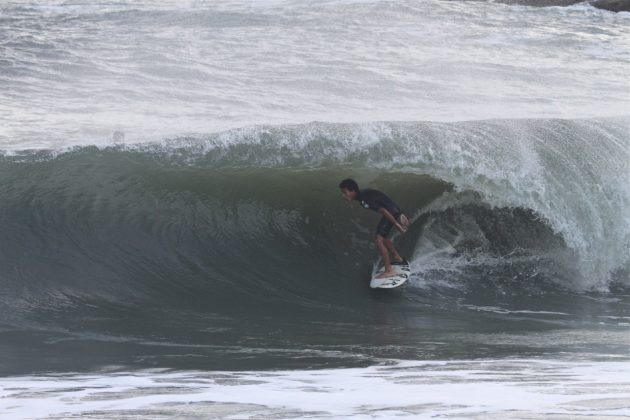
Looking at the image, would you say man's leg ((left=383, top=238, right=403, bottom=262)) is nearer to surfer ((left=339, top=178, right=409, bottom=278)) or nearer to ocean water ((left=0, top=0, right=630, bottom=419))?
surfer ((left=339, top=178, right=409, bottom=278))

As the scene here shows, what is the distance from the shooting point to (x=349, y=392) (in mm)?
6180

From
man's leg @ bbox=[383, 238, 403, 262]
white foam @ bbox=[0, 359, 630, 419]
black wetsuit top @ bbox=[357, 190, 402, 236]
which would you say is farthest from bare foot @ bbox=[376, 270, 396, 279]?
white foam @ bbox=[0, 359, 630, 419]

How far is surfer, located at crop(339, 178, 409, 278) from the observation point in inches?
387

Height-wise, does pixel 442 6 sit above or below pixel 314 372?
above

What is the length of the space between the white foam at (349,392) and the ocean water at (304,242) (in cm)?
3

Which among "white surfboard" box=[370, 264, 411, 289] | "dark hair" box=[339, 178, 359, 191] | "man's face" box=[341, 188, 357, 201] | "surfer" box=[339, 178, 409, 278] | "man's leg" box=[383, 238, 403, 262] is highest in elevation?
"dark hair" box=[339, 178, 359, 191]

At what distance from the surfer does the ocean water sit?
0.54 metres

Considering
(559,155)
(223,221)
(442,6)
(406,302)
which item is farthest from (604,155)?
(442,6)

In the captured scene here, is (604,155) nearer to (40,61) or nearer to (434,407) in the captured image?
(434,407)

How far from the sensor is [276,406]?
225 inches

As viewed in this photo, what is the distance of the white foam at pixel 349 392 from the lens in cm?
547

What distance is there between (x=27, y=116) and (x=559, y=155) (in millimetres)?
8119

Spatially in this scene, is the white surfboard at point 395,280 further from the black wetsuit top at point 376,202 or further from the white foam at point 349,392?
the white foam at point 349,392

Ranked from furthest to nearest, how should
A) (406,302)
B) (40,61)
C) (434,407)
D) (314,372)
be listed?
(40,61) → (406,302) → (314,372) → (434,407)
